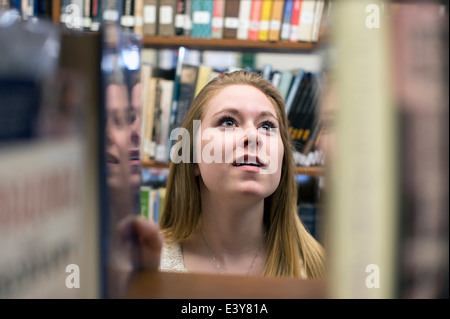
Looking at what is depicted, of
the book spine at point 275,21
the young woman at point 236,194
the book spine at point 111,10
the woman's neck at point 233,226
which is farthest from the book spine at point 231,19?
the woman's neck at point 233,226

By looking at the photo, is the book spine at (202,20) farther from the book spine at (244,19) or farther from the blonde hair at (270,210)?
the blonde hair at (270,210)

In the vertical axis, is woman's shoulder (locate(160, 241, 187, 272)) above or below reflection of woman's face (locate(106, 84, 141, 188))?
below

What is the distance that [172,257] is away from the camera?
73cm

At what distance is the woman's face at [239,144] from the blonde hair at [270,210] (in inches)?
1.7

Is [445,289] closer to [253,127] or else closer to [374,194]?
[374,194]

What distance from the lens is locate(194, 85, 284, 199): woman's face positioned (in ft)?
1.80

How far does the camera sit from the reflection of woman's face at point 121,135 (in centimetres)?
31

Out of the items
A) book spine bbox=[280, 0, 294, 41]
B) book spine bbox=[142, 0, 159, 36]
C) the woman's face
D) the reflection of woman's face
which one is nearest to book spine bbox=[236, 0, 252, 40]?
book spine bbox=[280, 0, 294, 41]

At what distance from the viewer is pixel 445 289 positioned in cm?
30

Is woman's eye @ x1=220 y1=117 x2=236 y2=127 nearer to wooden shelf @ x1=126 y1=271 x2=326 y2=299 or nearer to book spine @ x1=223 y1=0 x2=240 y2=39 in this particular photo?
wooden shelf @ x1=126 y1=271 x2=326 y2=299

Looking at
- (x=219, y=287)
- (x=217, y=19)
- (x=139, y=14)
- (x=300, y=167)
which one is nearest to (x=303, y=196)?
(x=300, y=167)

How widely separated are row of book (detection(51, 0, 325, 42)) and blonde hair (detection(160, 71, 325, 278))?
0.47 m

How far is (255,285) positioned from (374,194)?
0.52 feet
